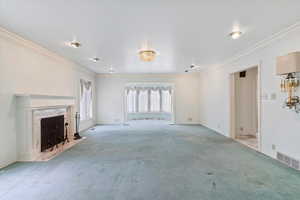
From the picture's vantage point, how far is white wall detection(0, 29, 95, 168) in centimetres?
326

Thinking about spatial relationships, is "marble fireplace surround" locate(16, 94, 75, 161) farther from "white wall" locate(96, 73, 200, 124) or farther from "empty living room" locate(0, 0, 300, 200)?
"white wall" locate(96, 73, 200, 124)

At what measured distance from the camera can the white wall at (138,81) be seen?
8883mm

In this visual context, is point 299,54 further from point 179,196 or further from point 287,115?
point 179,196

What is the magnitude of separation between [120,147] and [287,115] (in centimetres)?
379

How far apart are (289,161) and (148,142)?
3.27 m

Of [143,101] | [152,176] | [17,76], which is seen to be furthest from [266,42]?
[143,101]

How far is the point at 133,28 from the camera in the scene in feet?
10.3

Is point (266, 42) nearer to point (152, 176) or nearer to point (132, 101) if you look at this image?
point (152, 176)

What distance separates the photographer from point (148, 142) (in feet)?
17.0

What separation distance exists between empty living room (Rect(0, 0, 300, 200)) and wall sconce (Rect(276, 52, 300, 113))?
0.02 metres

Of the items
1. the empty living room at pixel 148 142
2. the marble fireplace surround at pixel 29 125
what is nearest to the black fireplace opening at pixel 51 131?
the empty living room at pixel 148 142

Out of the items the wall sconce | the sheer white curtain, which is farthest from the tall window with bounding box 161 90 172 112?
the wall sconce

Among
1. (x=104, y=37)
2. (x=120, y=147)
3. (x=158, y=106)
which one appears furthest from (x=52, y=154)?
(x=158, y=106)

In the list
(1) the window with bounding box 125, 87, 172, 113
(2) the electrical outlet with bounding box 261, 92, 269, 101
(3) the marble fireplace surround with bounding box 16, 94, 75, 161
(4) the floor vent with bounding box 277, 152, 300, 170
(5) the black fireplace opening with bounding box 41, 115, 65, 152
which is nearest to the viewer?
(4) the floor vent with bounding box 277, 152, 300, 170
